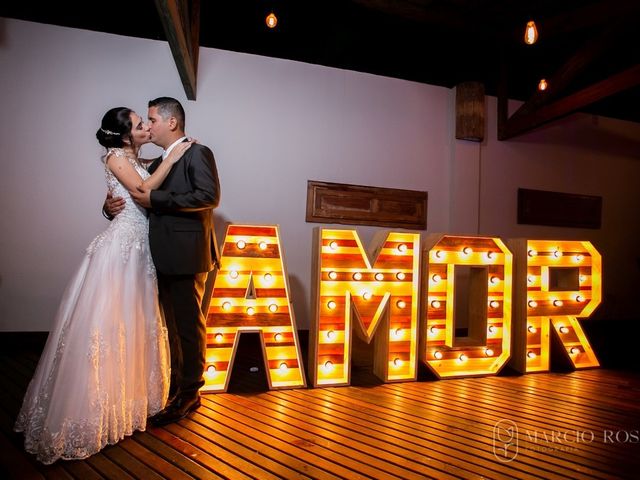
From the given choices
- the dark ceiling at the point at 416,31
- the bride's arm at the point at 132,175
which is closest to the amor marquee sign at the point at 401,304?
the bride's arm at the point at 132,175

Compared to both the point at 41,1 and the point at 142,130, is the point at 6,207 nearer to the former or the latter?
the point at 41,1

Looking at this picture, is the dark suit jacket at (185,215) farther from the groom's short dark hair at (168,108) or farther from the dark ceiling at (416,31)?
the dark ceiling at (416,31)

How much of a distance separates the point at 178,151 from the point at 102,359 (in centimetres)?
120

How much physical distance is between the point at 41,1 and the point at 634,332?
26.1ft

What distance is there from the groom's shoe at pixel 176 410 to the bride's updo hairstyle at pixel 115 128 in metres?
1.51

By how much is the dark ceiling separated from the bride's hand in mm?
2461

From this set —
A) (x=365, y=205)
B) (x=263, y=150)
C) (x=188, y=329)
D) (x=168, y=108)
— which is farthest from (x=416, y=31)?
(x=188, y=329)

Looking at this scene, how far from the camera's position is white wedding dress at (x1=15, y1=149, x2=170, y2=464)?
191 centimetres

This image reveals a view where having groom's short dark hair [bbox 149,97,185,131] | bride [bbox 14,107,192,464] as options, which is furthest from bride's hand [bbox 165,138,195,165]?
groom's short dark hair [bbox 149,97,185,131]

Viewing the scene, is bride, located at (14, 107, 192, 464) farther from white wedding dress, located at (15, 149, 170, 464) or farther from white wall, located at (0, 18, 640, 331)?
white wall, located at (0, 18, 640, 331)

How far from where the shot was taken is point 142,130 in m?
2.47

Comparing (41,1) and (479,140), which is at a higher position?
(41,1)

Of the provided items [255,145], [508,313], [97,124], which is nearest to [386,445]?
[508,313]

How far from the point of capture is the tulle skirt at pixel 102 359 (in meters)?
1.91
